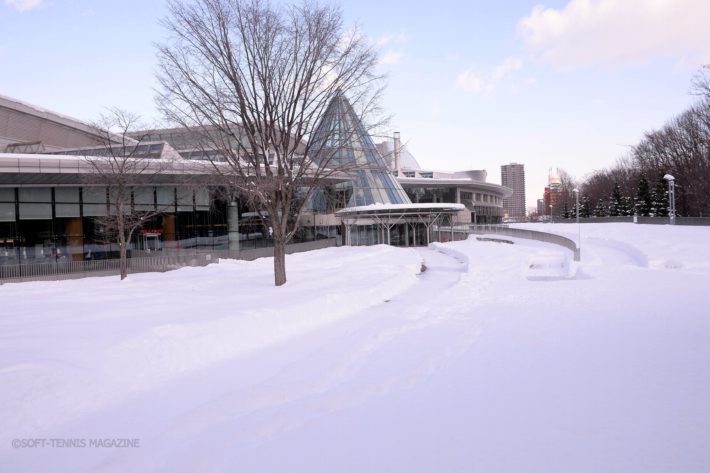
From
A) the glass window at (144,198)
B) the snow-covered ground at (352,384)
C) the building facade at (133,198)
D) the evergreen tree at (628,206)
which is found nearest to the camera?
the snow-covered ground at (352,384)

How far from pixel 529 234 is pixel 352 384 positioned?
42880mm

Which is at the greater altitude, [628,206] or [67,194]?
[67,194]

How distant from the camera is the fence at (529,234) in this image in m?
35.3

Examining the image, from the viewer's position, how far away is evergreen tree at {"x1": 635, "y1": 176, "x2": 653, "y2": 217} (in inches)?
2233

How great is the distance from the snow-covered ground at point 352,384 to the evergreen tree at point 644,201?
163ft

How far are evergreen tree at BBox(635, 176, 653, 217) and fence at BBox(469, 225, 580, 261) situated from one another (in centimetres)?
1704

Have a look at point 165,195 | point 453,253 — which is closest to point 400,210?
point 453,253

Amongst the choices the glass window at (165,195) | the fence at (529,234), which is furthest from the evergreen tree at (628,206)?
the glass window at (165,195)

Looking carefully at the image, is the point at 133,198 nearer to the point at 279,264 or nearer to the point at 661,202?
the point at 279,264

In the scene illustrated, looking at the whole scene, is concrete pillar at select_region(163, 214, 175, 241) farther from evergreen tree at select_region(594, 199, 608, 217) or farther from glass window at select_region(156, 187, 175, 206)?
evergreen tree at select_region(594, 199, 608, 217)

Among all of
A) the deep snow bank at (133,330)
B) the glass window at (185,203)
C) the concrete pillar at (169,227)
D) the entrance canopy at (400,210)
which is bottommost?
the deep snow bank at (133,330)

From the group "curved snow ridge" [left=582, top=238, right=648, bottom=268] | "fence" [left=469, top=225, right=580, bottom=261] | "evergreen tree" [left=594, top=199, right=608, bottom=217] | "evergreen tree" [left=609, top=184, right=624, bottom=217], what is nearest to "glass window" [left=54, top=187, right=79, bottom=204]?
"fence" [left=469, top=225, right=580, bottom=261]

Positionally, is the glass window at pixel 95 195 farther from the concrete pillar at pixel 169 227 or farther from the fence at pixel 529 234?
the fence at pixel 529 234

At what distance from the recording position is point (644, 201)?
5722 centimetres
